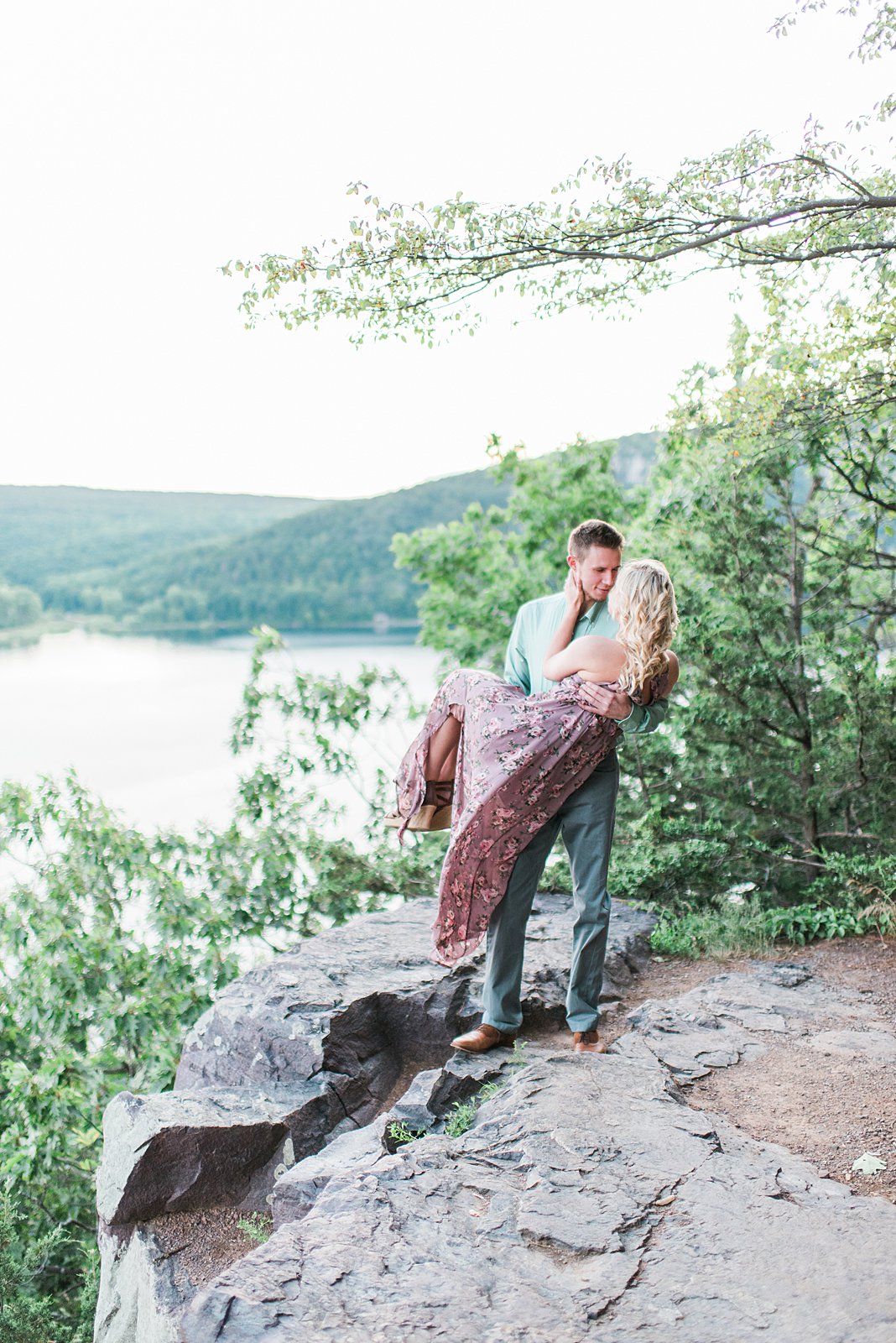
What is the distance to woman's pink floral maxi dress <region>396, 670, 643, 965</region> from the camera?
3.54m

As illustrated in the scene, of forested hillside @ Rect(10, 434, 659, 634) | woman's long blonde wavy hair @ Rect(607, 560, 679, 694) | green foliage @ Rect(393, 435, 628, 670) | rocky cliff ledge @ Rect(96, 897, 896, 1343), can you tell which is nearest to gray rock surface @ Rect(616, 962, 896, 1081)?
rocky cliff ledge @ Rect(96, 897, 896, 1343)

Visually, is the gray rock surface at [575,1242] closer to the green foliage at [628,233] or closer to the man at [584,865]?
the man at [584,865]

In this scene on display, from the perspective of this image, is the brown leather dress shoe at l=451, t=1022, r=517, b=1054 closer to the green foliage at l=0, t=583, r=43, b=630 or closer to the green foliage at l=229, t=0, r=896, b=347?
the green foliage at l=229, t=0, r=896, b=347

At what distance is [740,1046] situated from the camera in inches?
147

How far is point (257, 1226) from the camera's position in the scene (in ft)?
12.2

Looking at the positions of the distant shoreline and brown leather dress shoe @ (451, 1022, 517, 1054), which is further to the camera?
the distant shoreline

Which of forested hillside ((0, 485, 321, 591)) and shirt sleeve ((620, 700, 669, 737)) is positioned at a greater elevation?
forested hillside ((0, 485, 321, 591))

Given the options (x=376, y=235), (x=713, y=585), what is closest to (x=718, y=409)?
(x=713, y=585)

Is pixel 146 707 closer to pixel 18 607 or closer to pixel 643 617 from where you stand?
pixel 18 607

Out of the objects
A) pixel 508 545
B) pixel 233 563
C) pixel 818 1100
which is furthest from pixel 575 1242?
pixel 233 563

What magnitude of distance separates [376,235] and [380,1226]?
140 inches

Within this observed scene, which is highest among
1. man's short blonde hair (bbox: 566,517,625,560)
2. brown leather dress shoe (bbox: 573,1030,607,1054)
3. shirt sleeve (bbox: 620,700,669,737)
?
man's short blonde hair (bbox: 566,517,625,560)

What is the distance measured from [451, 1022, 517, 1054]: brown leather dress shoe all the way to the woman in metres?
0.29

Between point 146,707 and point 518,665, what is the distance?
13489mm
